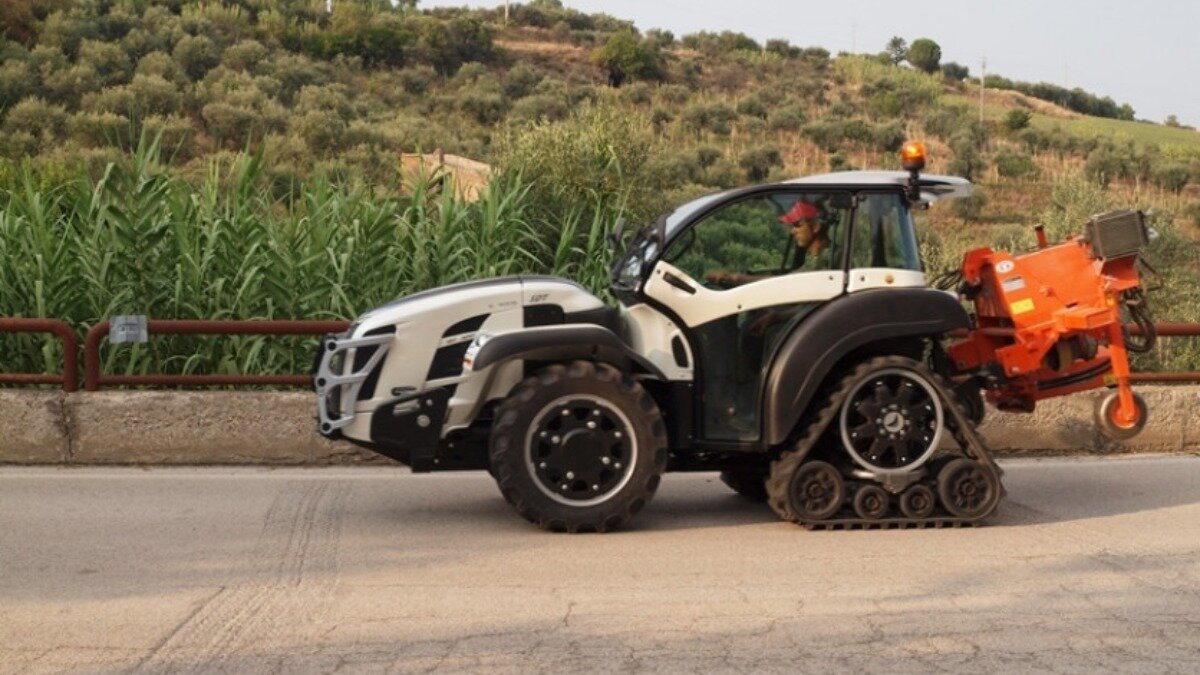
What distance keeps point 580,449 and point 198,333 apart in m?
3.79

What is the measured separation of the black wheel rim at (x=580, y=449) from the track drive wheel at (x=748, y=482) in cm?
123

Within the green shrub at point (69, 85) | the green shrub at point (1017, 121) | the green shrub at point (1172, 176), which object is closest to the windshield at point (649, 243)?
the green shrub at point (69, 85)

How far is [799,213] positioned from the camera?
945 cm

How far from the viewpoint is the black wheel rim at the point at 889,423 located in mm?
9273

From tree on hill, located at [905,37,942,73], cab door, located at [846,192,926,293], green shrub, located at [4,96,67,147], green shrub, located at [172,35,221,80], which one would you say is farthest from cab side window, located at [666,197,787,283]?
tree on hill, located at [905,37,942,73]

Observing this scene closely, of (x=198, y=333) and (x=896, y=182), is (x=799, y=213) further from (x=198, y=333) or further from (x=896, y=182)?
(x=198, y=333)

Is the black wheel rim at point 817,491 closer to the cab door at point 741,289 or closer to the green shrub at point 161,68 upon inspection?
the cab door at point 741,289

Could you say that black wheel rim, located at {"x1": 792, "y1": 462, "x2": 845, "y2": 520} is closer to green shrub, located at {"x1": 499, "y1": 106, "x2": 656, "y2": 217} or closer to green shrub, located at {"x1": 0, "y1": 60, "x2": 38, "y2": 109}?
green shrub, located at {"x1": 499, "y1": 106, "x2": 656, "y2": 217}

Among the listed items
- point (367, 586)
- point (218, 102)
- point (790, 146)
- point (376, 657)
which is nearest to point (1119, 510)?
point (367, 586)

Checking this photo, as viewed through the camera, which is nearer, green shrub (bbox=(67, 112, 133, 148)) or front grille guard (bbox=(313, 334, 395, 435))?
front grille guard (bbox=(313, 334, 395, 435))

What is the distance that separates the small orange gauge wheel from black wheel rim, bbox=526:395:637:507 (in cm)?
284

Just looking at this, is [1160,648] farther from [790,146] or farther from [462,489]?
[790,146]

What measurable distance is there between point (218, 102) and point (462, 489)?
3727 cm

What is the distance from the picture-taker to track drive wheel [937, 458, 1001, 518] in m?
9.32
